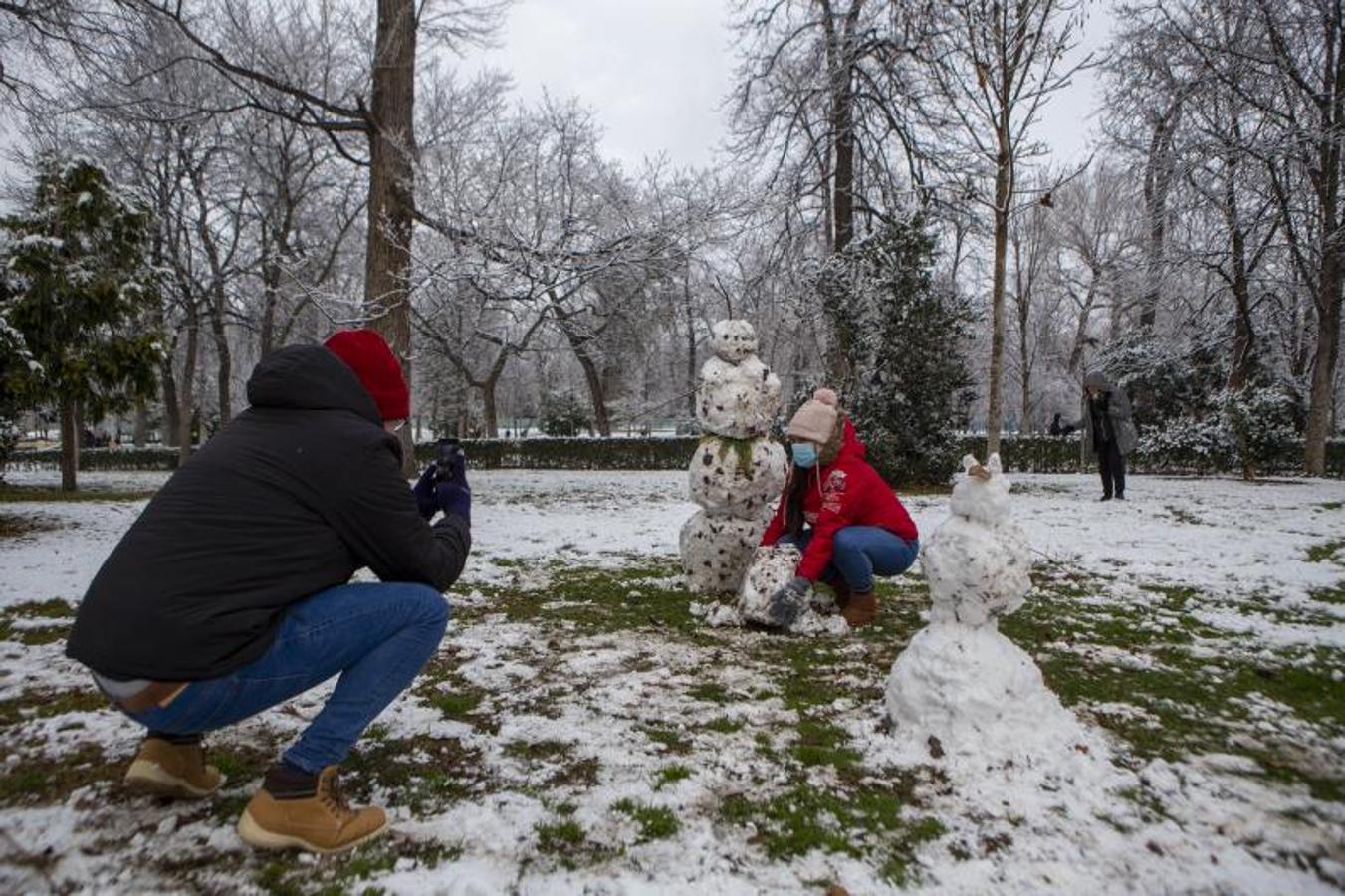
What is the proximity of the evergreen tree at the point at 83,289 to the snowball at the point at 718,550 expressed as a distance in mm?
8217

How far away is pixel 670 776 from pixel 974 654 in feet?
4.03

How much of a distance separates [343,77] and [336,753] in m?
18.9

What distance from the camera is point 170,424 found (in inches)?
1074

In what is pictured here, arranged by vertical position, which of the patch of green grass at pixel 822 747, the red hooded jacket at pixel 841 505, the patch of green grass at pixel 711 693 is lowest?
the patch of green grass at pixel 822 747

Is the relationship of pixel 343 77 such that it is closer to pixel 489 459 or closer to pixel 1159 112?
pixel 489 459

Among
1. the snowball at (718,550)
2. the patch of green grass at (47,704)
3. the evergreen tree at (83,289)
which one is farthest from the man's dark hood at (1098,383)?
the evergreen tree at (83,289)

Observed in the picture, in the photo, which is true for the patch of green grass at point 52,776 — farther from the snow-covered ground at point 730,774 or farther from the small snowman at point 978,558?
the small snowman at point 978,558

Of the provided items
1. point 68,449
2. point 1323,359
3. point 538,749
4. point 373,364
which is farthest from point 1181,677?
point 68,449

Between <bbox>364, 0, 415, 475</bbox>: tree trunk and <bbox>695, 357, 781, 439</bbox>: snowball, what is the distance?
20.7 ft

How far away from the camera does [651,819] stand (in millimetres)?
2238

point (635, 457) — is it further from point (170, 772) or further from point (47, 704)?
point (170, 772)

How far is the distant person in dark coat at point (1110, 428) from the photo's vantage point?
941cm

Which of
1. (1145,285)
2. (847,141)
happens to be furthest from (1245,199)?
(847,141)

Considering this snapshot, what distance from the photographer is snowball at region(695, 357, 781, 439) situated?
4.73m
